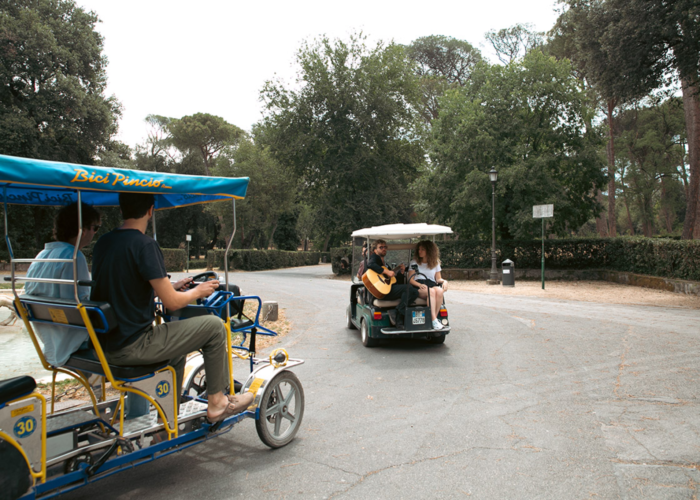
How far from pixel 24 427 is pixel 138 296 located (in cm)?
97

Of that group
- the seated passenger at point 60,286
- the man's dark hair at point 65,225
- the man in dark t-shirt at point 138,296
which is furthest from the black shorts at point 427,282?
the man's dark hair at point 65,225

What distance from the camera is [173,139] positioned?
57.7 meters

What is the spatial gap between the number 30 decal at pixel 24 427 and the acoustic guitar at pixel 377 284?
18.9 ft

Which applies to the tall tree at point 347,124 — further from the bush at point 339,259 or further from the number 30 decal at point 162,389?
the number 30 decal at point 162,389

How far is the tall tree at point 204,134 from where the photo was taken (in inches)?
2253

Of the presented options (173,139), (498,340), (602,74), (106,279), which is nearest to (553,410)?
(498,340)

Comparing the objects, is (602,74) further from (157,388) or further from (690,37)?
(157,388)

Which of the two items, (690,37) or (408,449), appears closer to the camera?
(408,449)

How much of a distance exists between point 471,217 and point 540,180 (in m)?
3.71

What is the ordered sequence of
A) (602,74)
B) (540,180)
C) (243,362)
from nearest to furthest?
(243,362), (602,74), (540,180)

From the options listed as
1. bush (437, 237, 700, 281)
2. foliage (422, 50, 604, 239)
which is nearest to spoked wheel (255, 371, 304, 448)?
bush (437, 237, 700, 281)

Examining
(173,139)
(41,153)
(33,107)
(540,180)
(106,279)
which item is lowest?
(106,279)

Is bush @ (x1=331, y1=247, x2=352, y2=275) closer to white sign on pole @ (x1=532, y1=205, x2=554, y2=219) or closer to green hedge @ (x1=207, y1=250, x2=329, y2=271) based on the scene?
green hedge @ (x1=207, y1=250, x2=329, y2=271)

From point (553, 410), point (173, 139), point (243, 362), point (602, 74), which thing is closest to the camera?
point (553, 410)
